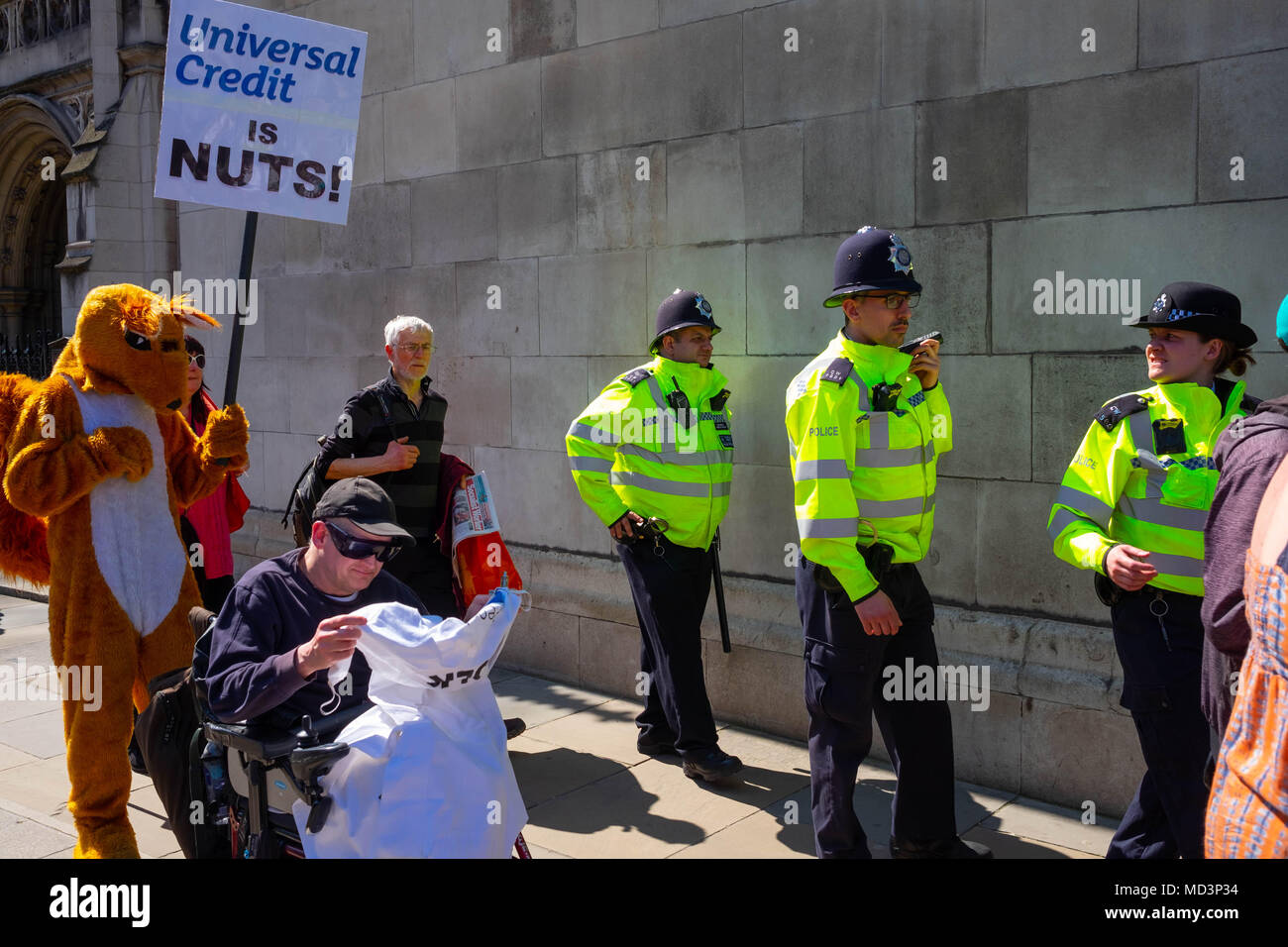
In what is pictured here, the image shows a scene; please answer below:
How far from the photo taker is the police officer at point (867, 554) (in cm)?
377

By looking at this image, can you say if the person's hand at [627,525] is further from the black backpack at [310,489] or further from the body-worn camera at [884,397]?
the body-worn camera at [884,397]

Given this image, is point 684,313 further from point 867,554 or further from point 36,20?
point 36,20

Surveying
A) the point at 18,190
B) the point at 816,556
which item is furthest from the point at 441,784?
the point at 18,190

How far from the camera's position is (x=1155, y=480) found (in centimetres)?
359

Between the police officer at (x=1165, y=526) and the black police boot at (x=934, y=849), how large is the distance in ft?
1.81

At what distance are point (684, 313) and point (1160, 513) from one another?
2251 mm

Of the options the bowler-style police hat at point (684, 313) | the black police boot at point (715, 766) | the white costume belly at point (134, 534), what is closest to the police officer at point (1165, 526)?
the black police boot at point (715, 766)

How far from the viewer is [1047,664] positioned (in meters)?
4.65

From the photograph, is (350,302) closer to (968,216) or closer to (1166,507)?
(968,216)

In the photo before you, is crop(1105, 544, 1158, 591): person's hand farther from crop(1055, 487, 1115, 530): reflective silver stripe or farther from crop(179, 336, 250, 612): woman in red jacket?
crop(179, 336, 250, 612): woman in red jacket

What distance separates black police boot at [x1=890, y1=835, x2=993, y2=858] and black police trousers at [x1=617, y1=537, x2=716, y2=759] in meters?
1.11

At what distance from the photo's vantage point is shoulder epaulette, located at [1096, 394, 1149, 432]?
362 cm

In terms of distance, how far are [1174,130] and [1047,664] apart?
2117 mm

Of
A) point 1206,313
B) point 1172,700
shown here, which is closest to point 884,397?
point 1206,313
